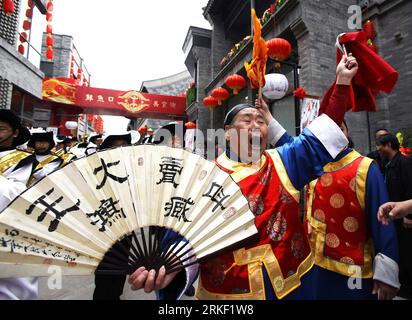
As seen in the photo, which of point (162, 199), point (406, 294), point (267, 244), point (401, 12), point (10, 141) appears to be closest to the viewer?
point (162, 199)

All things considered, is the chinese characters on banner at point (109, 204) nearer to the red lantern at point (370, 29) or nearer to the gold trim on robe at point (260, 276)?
the gold trim on robe at point (260, 276)

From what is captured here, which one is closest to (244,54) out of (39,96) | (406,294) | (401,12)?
(401,12)

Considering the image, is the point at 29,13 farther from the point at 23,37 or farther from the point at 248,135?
the point at 248,135

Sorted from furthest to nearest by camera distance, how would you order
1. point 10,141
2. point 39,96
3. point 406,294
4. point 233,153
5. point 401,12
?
point 39,96 < point 401,12 < point 406,294 < point 10,141 < point 233,153

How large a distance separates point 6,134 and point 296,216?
8.87ft

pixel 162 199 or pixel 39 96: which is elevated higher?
pixel 39 96

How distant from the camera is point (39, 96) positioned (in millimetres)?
12672

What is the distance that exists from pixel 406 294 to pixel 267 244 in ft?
11.4

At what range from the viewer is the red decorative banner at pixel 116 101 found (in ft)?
55.7

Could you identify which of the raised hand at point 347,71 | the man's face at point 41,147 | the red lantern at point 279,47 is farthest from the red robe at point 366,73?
the red lantern at point 279,47

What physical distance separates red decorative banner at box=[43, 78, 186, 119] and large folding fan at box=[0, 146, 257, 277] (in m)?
18.0

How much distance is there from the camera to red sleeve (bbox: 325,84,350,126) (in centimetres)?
133

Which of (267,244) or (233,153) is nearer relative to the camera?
(267,244)
